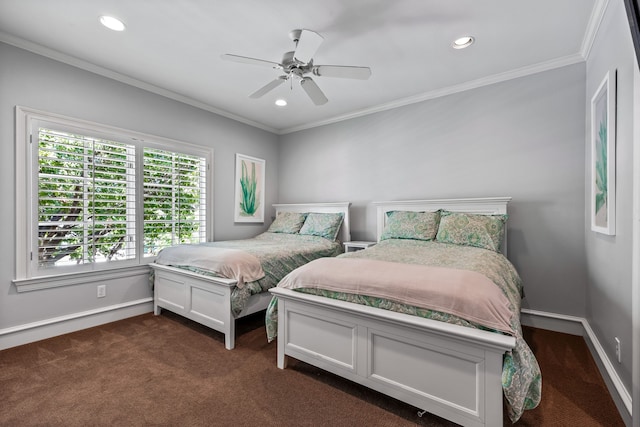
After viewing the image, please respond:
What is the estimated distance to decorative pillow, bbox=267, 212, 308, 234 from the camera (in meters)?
4.20

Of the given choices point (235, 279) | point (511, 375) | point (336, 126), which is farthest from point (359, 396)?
point (336, 126)

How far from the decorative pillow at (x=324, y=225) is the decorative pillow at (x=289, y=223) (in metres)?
0.12

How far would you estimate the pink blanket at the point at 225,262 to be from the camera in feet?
8.07

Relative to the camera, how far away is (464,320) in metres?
1.42

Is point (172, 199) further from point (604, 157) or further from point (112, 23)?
point (604, 157)

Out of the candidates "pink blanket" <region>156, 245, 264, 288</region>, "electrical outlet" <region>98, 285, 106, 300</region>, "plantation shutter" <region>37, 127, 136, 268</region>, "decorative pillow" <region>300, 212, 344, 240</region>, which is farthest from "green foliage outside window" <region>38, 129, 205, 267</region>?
"decorative pillow" <region>300, 212, 344, 240</region>

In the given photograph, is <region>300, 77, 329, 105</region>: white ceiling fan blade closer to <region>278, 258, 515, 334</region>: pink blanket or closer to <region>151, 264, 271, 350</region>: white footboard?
<region>278, 258, 515, 334</region>: pink blanket

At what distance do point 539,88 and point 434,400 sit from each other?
3.10 meters

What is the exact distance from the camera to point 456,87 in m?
3.32

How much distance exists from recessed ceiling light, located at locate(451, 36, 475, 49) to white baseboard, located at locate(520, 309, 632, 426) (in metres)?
2.61

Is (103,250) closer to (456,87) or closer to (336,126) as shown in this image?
(336,126)

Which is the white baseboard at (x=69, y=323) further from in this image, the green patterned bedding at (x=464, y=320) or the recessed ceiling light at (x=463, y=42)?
the recessed ceiling light at (x=463, y=42)

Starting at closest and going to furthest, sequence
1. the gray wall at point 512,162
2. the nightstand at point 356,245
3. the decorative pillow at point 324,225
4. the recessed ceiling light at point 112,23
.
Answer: the recessed ceiling light at point 112,23 → the gray wall at point 512,162 → the nightstand at point 356,245 → the decorative pillow at point 324,225

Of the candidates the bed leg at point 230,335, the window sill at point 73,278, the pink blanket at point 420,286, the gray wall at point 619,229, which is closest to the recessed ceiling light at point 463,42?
the gray wall at point 619,229
